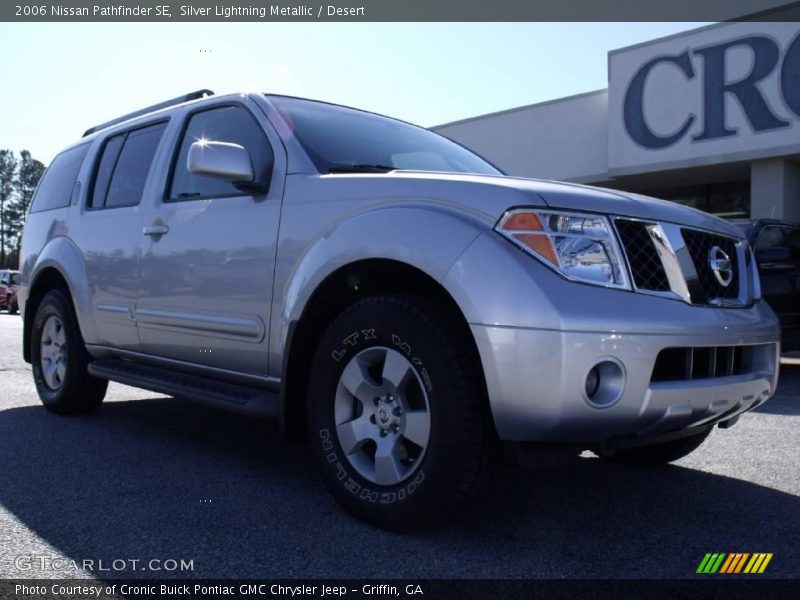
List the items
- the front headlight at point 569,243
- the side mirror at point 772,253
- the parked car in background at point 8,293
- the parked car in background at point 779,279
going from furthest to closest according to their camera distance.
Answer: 1. the parked car in background at point 8,293
2. the parked car in background at point 779,279
3. the side mirror at point 772,253
4. the front headlight at point 569,243

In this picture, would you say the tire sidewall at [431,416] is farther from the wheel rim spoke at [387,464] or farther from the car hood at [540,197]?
the car hood at [540,197]

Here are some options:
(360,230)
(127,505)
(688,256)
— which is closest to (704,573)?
(688,256)

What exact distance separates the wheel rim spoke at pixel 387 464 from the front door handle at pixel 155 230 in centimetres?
192

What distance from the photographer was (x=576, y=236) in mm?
2541

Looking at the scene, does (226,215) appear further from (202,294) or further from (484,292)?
(484,292)

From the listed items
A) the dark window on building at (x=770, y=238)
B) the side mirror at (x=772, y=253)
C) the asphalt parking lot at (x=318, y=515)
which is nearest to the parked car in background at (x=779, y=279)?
the dark window on building at (x=770, y=238)

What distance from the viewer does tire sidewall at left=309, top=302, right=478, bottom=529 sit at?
2541 mm

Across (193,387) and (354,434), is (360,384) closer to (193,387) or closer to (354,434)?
(354,434)

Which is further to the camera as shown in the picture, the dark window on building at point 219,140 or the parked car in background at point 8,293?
the parked car in background at point 8,293

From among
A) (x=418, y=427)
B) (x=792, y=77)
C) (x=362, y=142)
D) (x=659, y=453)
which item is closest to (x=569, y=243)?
(x=418, y=427)

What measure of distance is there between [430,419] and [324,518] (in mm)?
701

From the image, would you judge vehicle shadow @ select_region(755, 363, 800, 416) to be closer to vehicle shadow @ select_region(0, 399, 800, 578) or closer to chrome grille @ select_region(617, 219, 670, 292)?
vehicle shadow @ select_region(0, 399, 800, 578)

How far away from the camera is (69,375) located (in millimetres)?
5012

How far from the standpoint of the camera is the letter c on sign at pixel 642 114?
15.3 meters
